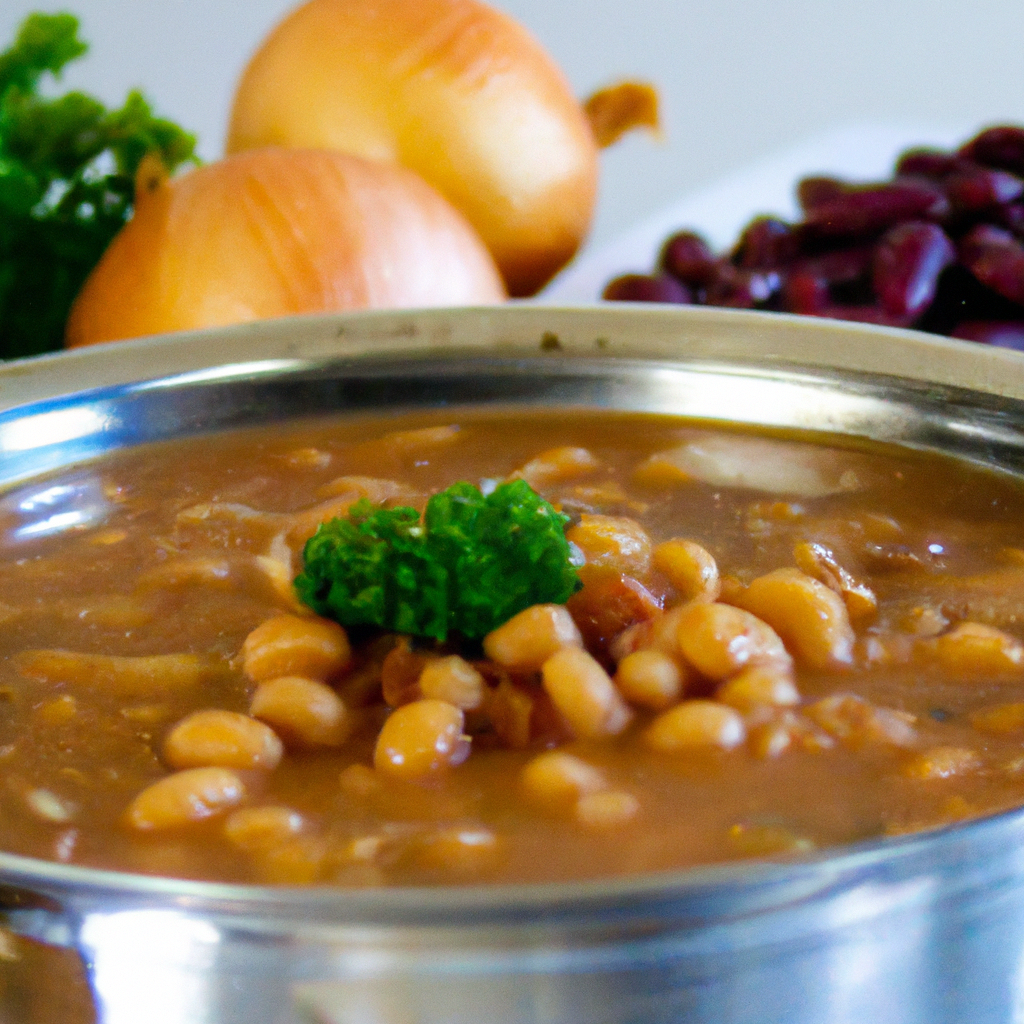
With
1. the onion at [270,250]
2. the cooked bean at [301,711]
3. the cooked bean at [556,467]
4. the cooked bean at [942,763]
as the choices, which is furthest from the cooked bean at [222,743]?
the onion at [270,250]

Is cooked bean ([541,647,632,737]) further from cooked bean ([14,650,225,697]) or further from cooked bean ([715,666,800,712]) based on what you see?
cooked bean ([14,650,225,697])

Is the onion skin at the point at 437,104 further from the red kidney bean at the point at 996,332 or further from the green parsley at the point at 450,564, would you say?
the green parsley at the point at 450,564

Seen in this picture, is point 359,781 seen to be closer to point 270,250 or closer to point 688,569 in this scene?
point 688,569

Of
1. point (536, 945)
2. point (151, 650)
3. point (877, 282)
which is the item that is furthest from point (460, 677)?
point (877, 282)

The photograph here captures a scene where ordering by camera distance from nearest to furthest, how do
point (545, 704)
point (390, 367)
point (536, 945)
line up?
point (536, 945) → point (545, 704) → point (390, 367)

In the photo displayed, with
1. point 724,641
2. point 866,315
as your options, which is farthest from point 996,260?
point 724,641

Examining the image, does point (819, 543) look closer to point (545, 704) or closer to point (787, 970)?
point (545, 704)
